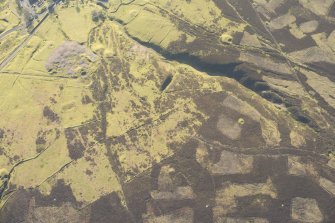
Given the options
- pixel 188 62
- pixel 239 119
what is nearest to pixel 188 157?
pixel 239 119

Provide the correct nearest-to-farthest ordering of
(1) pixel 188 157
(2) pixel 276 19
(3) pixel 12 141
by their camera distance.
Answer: (1) pixel 188 157 < (3) pixel 12 141 < (2) pixel 276 19

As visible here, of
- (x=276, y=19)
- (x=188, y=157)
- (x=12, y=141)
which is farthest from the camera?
(x=276, y=19)

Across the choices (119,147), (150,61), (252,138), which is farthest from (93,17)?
(252,138)

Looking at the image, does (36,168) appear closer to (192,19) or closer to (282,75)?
(192,19)

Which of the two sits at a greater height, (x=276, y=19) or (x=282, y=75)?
(x=276, y=19)

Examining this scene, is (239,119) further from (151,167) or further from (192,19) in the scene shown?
(192,19)

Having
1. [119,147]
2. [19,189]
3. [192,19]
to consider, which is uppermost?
[192,19]

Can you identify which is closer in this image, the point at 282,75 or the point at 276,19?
the point at 282,75
